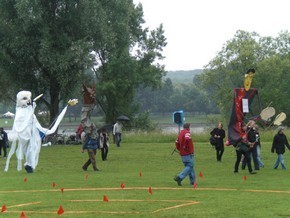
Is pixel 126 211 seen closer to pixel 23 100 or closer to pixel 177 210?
pixel 177 210

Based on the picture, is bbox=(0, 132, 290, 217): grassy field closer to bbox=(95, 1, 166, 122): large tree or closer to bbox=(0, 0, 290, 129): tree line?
bbox=(0, 0, 290, 129): tree line

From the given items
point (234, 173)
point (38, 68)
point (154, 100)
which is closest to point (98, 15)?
point (38, 68)

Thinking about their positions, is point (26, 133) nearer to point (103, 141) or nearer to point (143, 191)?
point (103, 141)

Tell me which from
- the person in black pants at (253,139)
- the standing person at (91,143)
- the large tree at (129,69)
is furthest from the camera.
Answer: the large tree at (129,69)

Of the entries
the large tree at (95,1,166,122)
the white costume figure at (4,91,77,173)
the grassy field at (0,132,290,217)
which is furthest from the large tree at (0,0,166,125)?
the white costume figure at (4,91,77,173)

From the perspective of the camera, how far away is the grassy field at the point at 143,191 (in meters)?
12.5

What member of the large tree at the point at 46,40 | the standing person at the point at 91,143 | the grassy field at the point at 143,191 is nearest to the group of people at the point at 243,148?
the grassy field at the point at 143,191

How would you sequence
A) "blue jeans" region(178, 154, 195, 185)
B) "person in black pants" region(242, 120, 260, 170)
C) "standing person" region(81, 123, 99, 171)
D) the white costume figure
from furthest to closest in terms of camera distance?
the white costume figure
"standing person" region(81, 123, 99, 171)
"person in black pants" region(242, 120, 260, 170)
"blue jeans" region(178, 154, 195, 185)

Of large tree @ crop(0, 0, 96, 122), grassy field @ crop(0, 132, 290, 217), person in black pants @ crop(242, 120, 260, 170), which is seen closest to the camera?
grassy field @ crop(0, 132, 290, 217)

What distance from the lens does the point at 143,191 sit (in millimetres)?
15875

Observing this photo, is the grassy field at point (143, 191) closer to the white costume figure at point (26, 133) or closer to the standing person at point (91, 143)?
the standing person at point (91, 143)

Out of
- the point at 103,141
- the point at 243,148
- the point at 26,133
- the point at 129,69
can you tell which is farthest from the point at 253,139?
the point at 129,69

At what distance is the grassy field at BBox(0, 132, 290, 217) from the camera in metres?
12.5

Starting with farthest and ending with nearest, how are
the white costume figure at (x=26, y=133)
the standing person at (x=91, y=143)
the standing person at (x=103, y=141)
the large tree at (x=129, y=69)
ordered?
the large tree at (x=129, y=69)
the standing person at (x=103, y=141)
the white costume figure at (x=26, y=133)
the standing person at (x=91, y=143)
